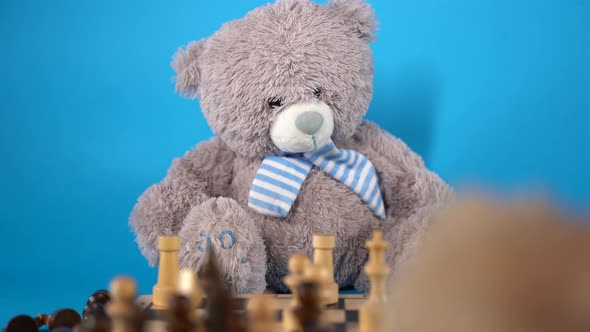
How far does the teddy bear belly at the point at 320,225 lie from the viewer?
153cm

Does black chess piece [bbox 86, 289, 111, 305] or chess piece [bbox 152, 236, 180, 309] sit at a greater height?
chess piece [bbox 152, 236, 180, 309]

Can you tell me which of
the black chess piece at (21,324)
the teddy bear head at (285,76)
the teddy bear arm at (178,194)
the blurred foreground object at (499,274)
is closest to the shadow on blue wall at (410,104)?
the teddy bear head at (285,76)

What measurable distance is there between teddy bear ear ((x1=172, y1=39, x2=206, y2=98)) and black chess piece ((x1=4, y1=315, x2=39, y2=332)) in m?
0.63

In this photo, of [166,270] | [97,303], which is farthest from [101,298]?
[166,270]

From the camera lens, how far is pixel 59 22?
7.36 feet

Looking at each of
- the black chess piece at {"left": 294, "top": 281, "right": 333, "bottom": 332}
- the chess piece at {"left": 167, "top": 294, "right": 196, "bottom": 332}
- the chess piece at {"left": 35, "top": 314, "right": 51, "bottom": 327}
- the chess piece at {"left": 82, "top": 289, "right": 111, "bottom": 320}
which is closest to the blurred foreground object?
the black chess piece at {"left": 294, "top": 281, "right": 333, "bottom": 332}

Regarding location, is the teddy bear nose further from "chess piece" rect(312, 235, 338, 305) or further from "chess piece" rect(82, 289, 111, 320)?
"chess piece" rect(82, 289, 111, 320)

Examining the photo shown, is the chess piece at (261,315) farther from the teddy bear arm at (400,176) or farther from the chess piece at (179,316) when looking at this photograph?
the teddy bear arm at (400,176)

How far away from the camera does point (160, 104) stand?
2215 mm

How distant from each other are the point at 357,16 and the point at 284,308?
69 cm

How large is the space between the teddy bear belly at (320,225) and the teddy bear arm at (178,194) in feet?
0.31

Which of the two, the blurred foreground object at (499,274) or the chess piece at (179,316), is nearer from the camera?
the blurred foreground object at (499,274)

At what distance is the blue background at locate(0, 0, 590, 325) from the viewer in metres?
2.04

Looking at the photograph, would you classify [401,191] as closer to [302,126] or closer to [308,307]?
[302,126]
